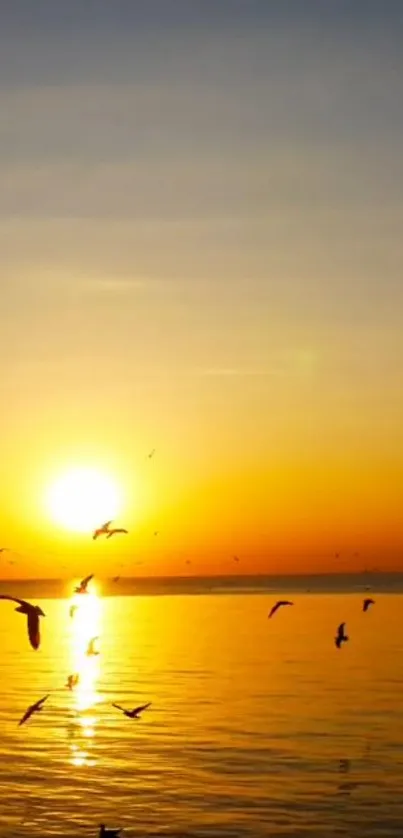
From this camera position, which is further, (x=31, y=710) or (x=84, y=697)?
(x=84, y=697)

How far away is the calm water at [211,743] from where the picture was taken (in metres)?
31.2

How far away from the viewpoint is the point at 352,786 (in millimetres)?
34219

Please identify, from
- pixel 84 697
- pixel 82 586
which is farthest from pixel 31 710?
pixel 84 697

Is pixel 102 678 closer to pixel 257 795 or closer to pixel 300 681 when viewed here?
pixel 300 681

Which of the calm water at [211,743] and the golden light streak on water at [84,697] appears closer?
the calm water at [211,743]

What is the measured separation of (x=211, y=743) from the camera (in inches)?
1661

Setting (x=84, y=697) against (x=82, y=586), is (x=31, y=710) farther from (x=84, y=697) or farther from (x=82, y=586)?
(x=84, y=697)

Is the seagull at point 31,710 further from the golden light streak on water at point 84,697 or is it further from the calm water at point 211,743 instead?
the golden light streak on water at point 84,697

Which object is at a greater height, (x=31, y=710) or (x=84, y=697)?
(x=84, y=697)

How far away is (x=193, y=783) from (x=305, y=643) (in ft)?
174

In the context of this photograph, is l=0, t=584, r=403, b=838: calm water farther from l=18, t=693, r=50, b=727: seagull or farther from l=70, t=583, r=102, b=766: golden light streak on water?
l=18, t=693, r=50, b=727: seagull

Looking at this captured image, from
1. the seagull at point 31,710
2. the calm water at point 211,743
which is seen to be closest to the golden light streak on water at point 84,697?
the calm water at point 211,743

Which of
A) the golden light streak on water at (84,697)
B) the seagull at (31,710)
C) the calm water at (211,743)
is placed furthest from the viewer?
the golden light streak on water at (84,697)

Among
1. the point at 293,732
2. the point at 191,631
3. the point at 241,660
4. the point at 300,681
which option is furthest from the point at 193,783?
the point at 191,631
